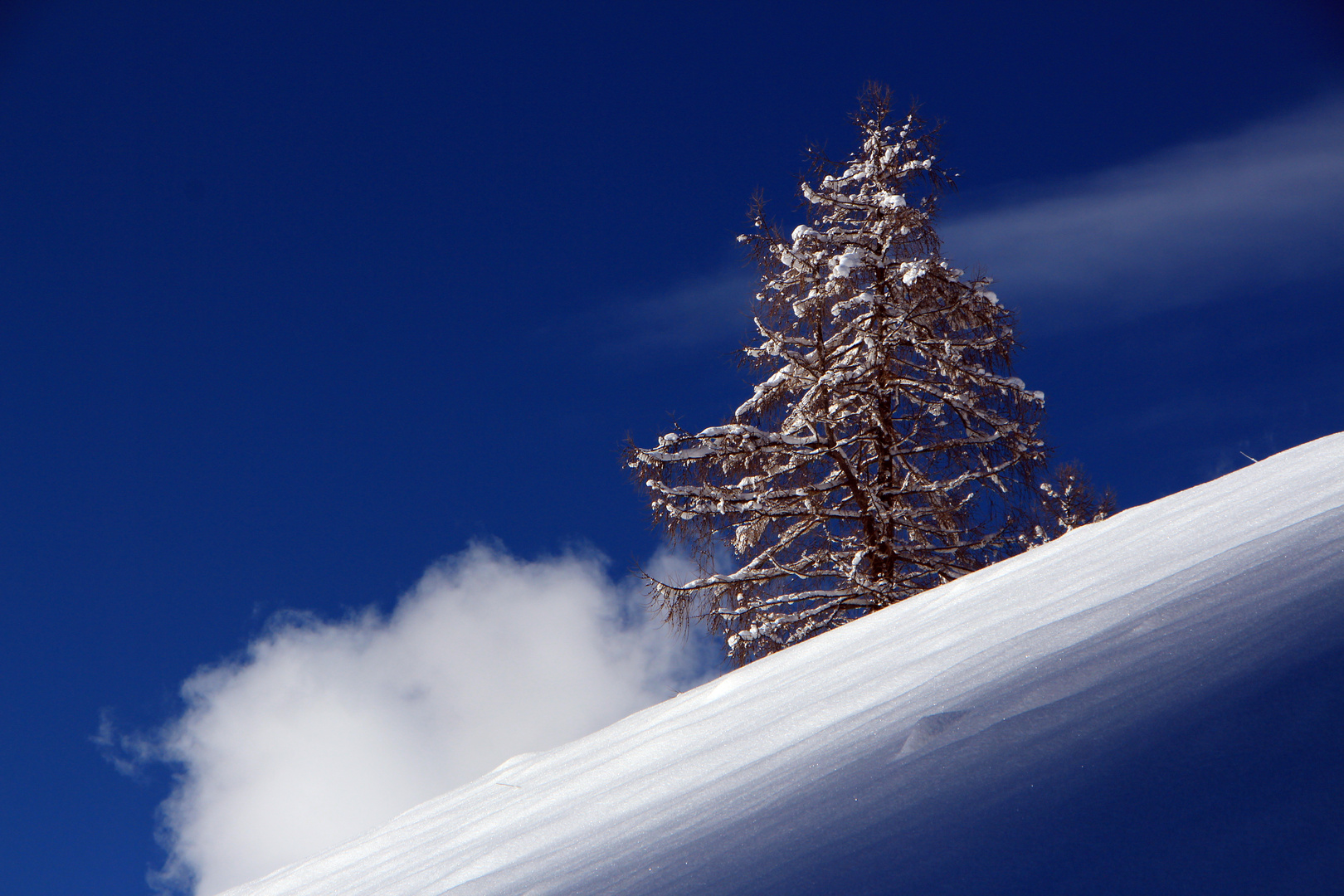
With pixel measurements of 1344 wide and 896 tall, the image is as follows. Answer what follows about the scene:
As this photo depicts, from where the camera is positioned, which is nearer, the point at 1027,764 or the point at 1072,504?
the point at 1027,764

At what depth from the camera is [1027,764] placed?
3.11 ft

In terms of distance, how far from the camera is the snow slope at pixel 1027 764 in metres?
0.71

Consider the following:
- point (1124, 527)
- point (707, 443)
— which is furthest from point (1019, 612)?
point (707, 443)

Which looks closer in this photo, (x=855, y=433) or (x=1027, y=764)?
(x=1027, y=764)

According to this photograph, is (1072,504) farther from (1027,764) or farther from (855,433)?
(1027,764)

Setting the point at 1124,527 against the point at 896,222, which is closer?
the point at 1124,527

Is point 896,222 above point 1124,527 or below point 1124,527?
above

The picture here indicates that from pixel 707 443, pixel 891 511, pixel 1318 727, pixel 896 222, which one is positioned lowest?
pixel 1318 727

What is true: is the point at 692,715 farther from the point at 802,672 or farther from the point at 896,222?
the point at 896,222

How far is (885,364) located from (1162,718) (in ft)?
29.9

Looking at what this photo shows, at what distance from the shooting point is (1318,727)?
790mm

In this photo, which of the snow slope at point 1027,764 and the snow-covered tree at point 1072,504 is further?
the snow-covered tree at point 1072,504

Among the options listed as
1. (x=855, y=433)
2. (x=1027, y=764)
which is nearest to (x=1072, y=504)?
(x=855, y=433)

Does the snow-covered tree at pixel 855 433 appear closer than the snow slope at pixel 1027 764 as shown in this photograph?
No
